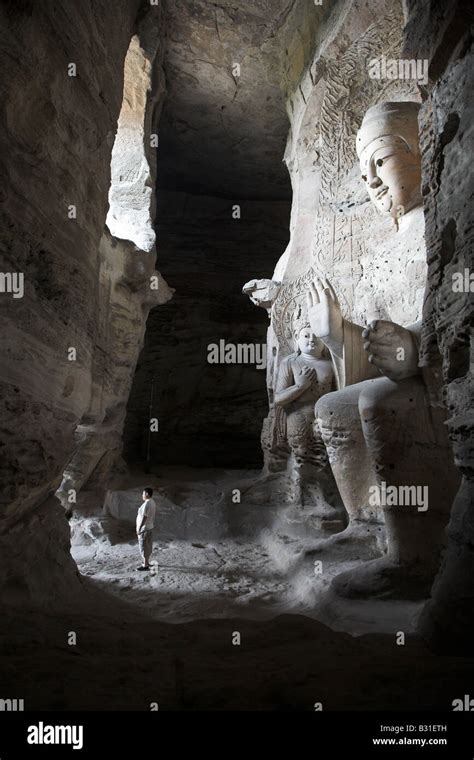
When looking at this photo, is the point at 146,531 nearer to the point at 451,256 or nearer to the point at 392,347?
the point at 392,347

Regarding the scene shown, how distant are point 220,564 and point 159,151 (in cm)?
770

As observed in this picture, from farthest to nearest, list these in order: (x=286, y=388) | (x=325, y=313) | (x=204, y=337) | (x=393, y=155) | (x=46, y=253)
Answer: (x=204, y=337) < (x=286, y=388) < (x=393, y=155) < (x=325, y=313) < (x=46, y=253)

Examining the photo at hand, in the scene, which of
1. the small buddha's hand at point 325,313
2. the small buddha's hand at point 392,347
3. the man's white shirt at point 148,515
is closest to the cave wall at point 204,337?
the man's white shirt at point 148,515

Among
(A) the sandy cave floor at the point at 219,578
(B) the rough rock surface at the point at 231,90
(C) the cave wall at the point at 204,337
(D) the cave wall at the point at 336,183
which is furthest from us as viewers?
(C) the cave wall at the point at 204,337

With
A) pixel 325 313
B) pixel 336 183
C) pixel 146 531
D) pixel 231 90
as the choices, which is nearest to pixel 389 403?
pixel 325 313

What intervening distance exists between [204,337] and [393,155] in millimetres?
6487

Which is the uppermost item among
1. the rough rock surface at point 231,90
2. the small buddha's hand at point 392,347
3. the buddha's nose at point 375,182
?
the rough rock surface at point 231,90

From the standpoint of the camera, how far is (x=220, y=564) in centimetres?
502

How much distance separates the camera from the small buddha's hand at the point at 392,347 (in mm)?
3354

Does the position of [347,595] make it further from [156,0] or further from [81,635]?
[156,0]

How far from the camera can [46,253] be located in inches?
127

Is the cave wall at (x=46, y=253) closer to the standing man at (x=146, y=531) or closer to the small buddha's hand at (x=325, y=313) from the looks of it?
the standing man at (x=146, y=531)

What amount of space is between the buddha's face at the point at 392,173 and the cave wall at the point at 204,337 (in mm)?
5907

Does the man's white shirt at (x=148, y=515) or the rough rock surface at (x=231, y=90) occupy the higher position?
the rough rock surface at (x=231, y=90)
